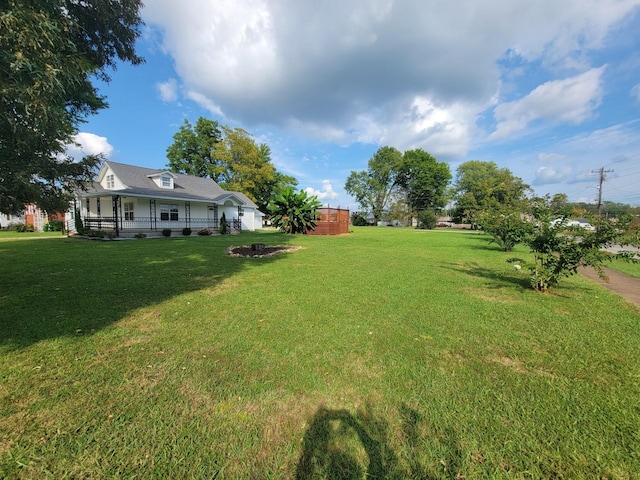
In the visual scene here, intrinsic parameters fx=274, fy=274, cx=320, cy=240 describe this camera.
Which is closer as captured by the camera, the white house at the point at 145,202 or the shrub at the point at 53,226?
the white house at the point at 145,202

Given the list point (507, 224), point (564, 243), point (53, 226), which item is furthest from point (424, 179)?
point (53, 226)

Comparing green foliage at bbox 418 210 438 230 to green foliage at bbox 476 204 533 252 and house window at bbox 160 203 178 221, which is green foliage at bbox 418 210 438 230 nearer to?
green foliage at bbox 476 204 533 252

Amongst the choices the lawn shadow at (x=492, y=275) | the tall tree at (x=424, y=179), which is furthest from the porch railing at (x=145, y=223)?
the tall tree at (x=424, y=179)

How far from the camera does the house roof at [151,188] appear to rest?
18656mm

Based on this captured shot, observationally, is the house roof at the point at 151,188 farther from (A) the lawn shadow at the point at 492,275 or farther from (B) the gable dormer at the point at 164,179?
(A) the lawn shadow at the point at 492,275

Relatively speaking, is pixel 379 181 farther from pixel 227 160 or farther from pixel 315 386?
pixel 315 386

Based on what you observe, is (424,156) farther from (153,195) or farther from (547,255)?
(547,255)

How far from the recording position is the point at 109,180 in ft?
67.8

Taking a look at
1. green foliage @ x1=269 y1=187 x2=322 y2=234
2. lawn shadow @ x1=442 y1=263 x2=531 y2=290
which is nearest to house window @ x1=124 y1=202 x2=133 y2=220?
green foliage @ x1=269 y1=187 x2=322 y2=234

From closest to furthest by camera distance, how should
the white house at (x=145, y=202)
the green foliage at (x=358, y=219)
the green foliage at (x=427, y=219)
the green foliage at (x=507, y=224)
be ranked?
1. the green foliage at (x=507, y=224)
2. the white house at (x=145, y=202)
3. the green foliage at (x=427, y=219)
4. the green foliage at (x=358, y=219)

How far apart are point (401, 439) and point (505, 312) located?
3.43m

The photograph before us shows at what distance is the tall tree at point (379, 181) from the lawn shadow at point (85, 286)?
50.4 m

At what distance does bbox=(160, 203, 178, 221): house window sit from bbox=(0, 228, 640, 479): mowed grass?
1780 centimetres

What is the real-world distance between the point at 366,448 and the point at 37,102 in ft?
12.9
